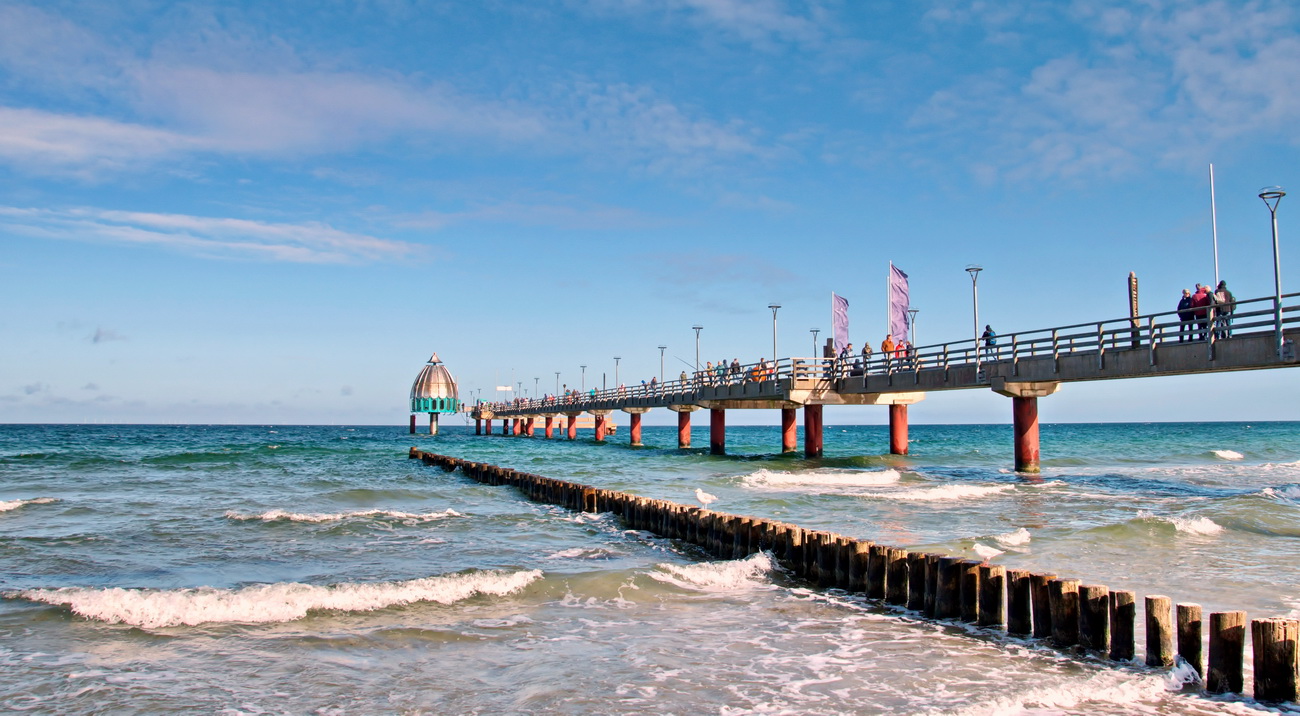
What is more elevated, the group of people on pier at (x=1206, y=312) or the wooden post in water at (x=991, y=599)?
the group of people on pier at (x=1206, y=312)

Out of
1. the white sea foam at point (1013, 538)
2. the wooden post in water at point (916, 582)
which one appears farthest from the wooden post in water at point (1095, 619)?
the white sea foam at point (1013, 538)

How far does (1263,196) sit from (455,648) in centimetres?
2078

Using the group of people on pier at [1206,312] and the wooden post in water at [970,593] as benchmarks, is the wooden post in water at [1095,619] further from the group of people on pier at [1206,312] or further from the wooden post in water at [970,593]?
the group of people on pier at [1206,312]

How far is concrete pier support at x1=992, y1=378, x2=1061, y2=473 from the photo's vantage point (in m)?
29.9

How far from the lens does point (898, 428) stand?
44688 mm

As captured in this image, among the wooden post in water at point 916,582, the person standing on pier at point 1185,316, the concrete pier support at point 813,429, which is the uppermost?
the person standing on pier at point 1185,316

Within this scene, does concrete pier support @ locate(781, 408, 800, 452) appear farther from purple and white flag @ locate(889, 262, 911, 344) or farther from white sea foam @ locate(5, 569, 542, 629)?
white sea foam @ locate(5, 569, 542, 629)

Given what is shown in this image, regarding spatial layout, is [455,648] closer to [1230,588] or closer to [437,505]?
[1230,588]

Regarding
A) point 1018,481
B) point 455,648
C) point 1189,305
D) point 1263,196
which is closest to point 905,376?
point 1018,481

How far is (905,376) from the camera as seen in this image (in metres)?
34.8

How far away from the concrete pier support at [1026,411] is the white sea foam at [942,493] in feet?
11.3

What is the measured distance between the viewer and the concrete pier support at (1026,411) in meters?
29.9

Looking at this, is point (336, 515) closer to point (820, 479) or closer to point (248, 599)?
point (248, 599)

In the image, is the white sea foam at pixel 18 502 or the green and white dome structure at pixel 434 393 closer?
the white sea foam at pixel 18 502
